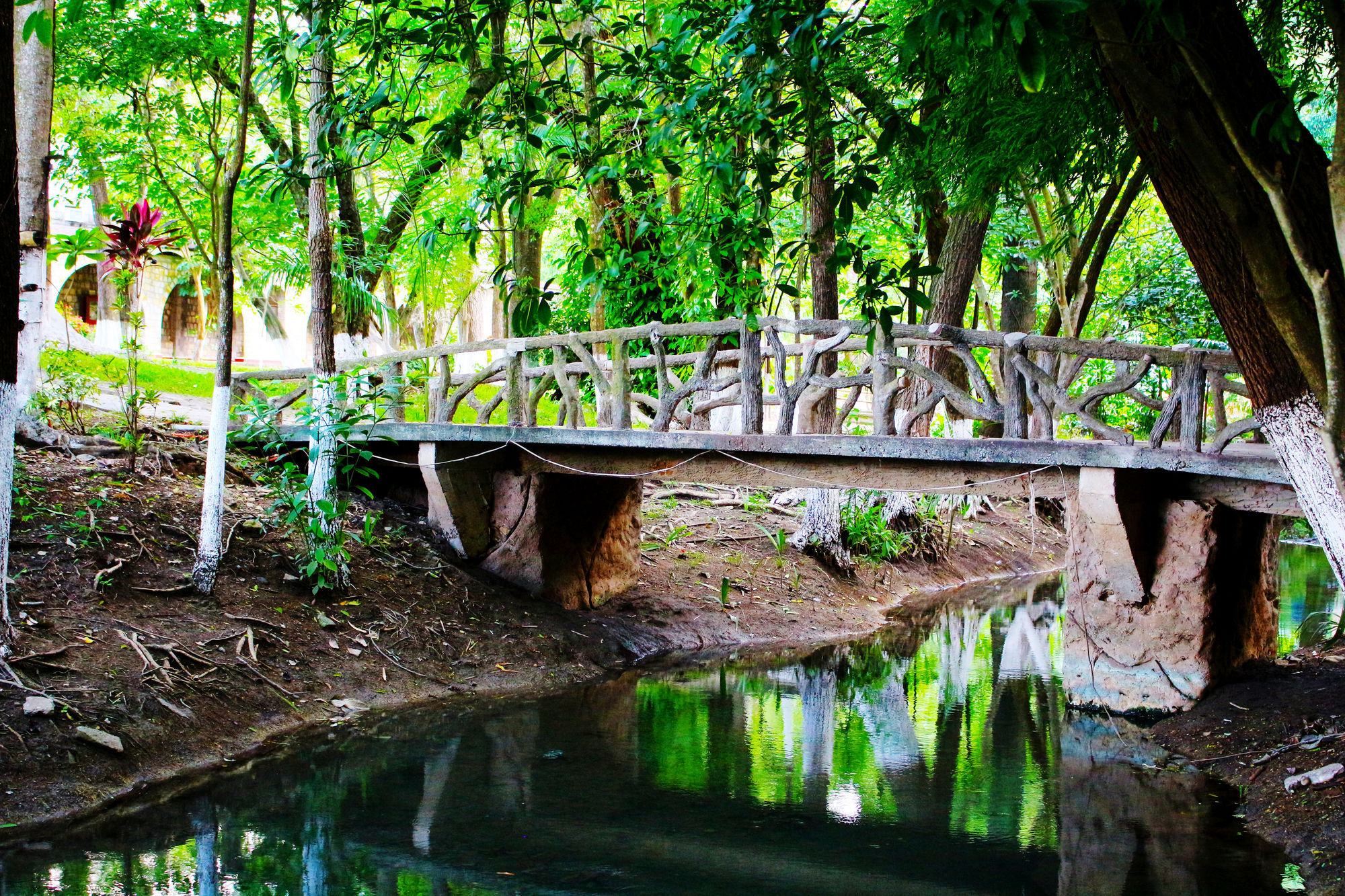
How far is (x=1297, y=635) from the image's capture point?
13078 mm

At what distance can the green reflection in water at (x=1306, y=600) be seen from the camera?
12.9 m

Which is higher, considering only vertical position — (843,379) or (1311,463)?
(843,379)

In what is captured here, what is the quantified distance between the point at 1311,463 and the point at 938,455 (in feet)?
13.3

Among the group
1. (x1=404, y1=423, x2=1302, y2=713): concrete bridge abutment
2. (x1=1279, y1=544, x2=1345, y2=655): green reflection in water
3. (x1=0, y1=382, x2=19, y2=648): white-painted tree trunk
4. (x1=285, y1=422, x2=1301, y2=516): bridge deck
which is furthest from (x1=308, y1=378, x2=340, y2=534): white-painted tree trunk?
(x1=1279, y1=544, x2=1345, y2=655): green reflection in water

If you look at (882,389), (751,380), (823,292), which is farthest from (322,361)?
(823,292)

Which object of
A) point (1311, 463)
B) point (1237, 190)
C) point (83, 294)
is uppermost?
point (83, 294)

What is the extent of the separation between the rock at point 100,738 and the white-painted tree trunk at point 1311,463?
6.97 m

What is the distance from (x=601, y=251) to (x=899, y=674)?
25.9 ft

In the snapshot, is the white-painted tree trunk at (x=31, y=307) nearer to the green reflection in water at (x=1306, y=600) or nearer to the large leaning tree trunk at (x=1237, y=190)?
the large leaning tree trunk at (x=1237, y=190)

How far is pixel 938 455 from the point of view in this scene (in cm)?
954

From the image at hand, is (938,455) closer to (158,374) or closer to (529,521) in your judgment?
(529,521)

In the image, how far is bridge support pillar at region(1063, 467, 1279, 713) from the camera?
30.9 ft

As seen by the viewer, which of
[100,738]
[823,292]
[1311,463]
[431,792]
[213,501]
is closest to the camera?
[1311,463]

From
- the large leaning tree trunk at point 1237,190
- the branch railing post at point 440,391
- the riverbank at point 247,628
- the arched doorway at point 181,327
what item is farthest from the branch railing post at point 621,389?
the arched doorway at point 181,327
